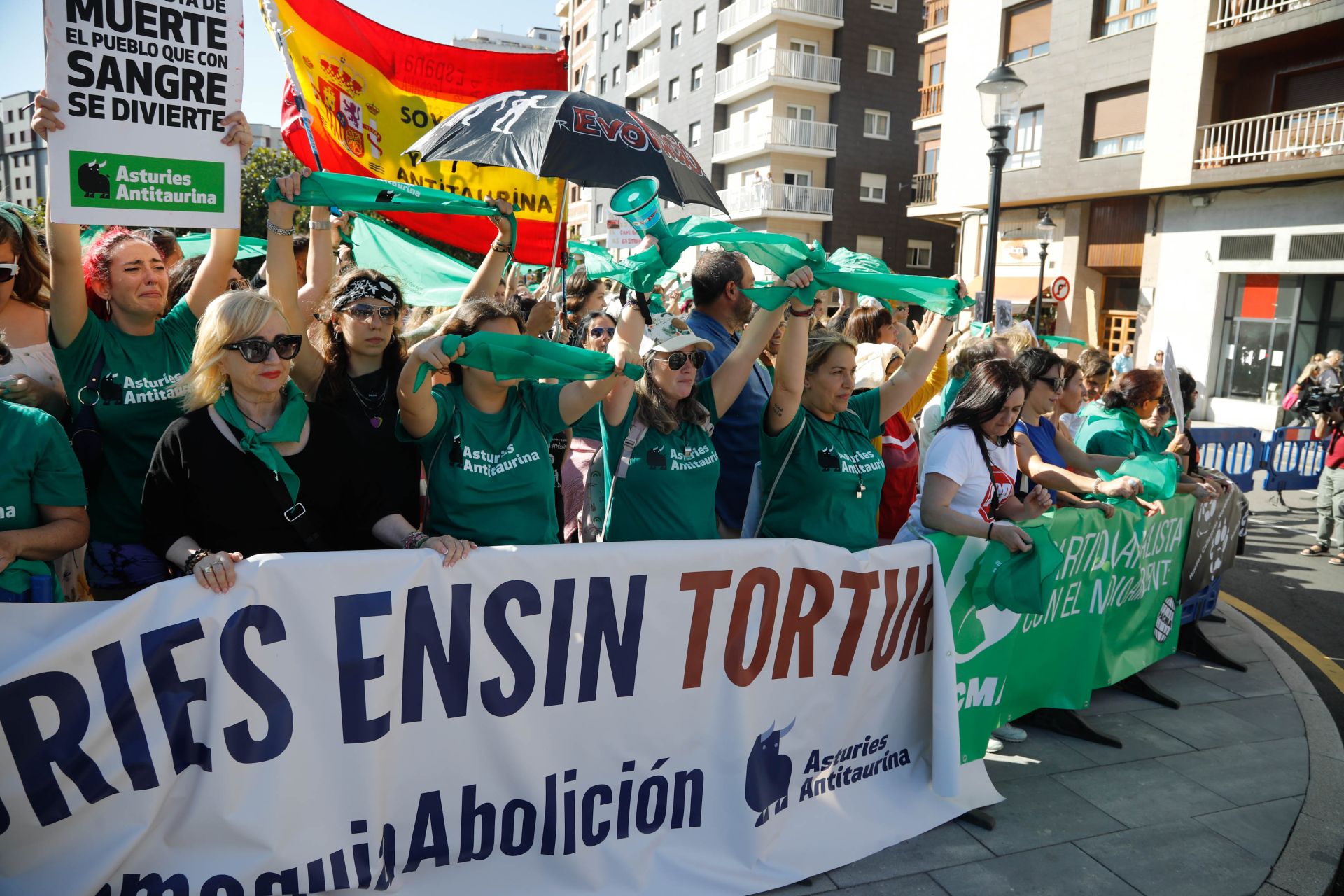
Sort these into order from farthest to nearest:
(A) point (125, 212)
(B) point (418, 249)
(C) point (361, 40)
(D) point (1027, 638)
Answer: (B) point (418, 249)
(C) point (361, 40)
(D) point (1027, 638)
(A) point (125, 212)

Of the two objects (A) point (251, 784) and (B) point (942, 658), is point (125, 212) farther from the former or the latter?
(B) point (942, 658)

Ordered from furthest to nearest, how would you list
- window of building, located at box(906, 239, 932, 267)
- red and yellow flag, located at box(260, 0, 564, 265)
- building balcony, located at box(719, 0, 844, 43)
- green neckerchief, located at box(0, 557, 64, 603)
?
window of building, located at box(906, 239, 932, 267) → building balcony, located at box(719, 0, 844, 43) → red and yellow flag, located at box(260, 0, 564, 265) → green neckerchief, located at box(0, 557, 64, 603)

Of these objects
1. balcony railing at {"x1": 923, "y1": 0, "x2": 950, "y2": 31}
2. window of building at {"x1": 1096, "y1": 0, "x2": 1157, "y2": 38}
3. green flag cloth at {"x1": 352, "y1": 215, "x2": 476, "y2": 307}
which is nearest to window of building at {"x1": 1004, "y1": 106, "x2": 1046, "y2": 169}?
window of building at {"x1": 1096, "y1": 0, "x2": 1157, "y2": 38}

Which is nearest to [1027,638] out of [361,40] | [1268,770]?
[1268,770]

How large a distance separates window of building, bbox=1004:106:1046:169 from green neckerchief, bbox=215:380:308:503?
2502 cm

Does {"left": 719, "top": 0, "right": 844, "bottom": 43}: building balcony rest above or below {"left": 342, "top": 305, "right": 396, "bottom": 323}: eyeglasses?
above

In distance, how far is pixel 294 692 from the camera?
8.67ft

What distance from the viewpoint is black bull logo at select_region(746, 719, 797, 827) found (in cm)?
325

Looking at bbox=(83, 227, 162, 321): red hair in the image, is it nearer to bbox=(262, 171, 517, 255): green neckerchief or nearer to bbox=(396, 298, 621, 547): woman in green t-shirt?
bbox=(262, 171, 517, 255): green neckerchief

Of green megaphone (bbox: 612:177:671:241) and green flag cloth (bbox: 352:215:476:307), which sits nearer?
green megaphone (bbox: 612:177:671:241)

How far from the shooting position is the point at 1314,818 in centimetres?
387

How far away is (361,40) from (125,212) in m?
2.88

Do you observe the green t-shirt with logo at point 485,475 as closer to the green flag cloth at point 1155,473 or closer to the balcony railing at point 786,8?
the green flag cloth at point 1155,473

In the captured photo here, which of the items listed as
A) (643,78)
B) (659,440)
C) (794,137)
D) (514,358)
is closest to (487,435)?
(514,358)
